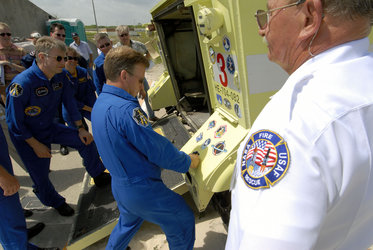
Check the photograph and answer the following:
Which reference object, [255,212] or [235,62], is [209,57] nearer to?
[235,62]

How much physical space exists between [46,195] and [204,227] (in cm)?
200

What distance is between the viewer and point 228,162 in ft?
5.43

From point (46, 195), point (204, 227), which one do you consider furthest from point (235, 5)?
point (46, 195)

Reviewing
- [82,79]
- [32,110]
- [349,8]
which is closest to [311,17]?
[349,8]

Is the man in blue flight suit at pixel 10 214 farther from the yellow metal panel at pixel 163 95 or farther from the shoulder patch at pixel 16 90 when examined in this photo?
the yellow metal panel at pixel 163 95

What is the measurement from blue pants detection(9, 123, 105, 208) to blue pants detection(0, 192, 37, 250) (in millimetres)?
717

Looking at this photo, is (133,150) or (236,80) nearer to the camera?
(133,150)

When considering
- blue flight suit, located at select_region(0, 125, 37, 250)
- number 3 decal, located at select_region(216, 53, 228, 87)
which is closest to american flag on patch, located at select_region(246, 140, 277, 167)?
number 3 decal, located at select_region(216, 53, 228, 87)

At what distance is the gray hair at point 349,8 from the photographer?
1.99 feet

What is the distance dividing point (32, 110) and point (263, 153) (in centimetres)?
273

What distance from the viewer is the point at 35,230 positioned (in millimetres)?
2672

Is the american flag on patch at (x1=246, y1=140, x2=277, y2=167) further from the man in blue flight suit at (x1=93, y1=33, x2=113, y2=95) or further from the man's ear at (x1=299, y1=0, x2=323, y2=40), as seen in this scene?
the man in blue flight suit at (x1=93, y1=33, x2=113, y2=95)

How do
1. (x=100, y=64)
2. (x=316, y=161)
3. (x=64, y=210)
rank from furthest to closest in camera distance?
(x=100, y=64), (x=64, y=210), (x=316, y=161)

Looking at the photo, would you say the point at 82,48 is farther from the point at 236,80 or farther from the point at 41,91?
the point at 236,80
